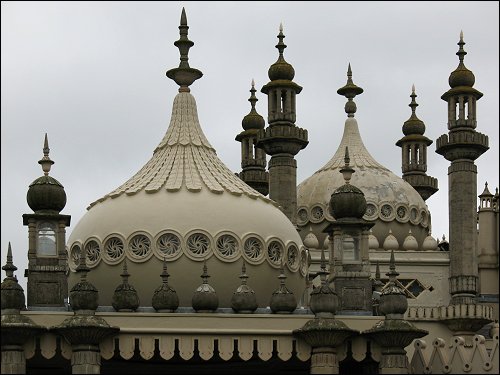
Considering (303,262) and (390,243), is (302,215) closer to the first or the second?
(390,243)

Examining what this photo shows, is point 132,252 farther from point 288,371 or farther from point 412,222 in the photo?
point 412,222

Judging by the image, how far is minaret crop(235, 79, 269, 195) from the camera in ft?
207

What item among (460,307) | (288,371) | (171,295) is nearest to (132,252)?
(171,295)

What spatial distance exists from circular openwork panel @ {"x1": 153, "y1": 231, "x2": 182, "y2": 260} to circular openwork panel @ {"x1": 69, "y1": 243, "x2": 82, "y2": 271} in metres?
2.41

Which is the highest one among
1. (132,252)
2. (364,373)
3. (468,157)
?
(468,157)

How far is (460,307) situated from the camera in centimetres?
5819

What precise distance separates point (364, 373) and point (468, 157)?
18558 millimetres

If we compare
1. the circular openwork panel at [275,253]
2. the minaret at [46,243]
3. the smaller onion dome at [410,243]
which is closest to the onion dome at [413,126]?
A: the smaller onion dome at [410,243]

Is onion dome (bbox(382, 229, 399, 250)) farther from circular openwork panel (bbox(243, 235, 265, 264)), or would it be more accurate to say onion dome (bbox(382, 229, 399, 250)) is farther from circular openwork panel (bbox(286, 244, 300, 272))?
circular openwork panel (bbox(243, 235, 265, 264))

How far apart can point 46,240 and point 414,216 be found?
21.9 m

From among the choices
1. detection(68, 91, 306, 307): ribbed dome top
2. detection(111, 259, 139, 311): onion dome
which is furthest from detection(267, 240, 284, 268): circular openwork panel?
detection(111, 259, 139, 311): onion dome

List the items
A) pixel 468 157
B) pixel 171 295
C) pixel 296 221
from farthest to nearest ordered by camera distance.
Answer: pixel 468 157, pixel 296 221, pixel 171 295

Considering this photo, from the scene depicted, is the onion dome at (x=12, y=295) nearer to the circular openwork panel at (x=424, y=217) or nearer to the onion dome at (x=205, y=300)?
the onion dome at (x=205, y=300)

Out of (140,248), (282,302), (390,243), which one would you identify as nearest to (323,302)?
(282,302)
